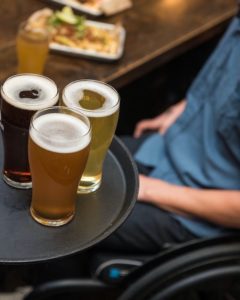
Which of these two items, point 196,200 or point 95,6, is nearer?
point 196,200

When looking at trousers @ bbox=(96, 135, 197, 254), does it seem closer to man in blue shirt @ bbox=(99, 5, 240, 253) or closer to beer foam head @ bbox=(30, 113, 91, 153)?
man in blue shirt @ bbox=(99, 5, 240, 253)

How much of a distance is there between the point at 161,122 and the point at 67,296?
2.09 ft

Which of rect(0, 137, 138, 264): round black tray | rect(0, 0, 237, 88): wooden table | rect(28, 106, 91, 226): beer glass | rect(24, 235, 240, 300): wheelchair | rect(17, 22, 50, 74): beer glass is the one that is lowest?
rect(24, 235, 240, 300): wheelchair

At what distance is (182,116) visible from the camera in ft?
5.69

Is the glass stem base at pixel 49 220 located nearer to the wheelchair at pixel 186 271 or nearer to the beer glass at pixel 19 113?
the beer glass at pixel 19 113

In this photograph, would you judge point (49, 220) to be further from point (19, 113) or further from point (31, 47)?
point (31, 47)

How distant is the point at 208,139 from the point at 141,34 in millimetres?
434

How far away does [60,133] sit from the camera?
2.98ft

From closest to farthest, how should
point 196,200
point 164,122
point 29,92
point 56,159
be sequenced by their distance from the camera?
1. point 56,159
2. point 29,92
3. point 196,200
4. point 164,122

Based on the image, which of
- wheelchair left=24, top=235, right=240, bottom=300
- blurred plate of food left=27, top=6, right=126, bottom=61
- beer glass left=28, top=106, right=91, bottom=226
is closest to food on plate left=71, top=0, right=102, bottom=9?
blurred plate of food left=27, top=6, right=126, bottom=61

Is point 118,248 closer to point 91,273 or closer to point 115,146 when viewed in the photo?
point 91,273

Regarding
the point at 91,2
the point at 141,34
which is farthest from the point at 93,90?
the point at 91,2

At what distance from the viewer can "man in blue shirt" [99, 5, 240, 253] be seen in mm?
1511

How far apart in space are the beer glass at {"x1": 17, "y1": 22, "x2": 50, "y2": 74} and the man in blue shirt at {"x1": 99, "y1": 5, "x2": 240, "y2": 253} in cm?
41
